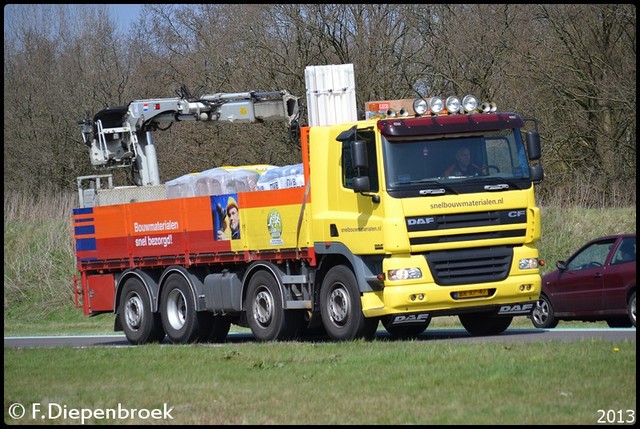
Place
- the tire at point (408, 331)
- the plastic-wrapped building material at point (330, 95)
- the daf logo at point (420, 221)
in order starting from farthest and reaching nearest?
1. the tire at point (408, 331)
2. the plastic-wrapped building material at point (330, 95)
3. the daf logo at point (420, 221)

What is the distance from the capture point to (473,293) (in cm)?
1556

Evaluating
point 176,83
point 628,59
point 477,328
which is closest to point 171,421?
point 477,328

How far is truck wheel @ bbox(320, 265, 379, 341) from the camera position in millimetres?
15734

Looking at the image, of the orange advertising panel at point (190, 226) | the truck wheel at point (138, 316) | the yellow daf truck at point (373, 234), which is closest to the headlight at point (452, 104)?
the yellow daf truck at point (373, 234)

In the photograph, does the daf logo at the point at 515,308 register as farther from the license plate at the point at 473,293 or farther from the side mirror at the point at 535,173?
the side mirror at the point at 535,173

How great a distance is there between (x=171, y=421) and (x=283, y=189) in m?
7.77

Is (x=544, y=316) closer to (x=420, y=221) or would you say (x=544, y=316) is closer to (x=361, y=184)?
(x=420, y=221)

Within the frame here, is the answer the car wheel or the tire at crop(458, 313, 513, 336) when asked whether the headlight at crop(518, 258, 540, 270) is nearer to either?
the tire at crop(458, 313, 513, 336)

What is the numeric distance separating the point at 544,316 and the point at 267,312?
5682 millimetres

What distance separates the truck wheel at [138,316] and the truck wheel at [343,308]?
433 centimetres

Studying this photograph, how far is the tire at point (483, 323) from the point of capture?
1722cm

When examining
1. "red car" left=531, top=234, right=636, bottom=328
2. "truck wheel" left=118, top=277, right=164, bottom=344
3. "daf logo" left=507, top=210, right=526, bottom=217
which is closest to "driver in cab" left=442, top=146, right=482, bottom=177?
"daf logo" left=507, top=210, right=526, bottom=217

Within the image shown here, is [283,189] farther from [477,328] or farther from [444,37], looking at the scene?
[444,37]

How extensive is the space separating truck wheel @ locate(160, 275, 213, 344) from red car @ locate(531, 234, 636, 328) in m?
5.92
